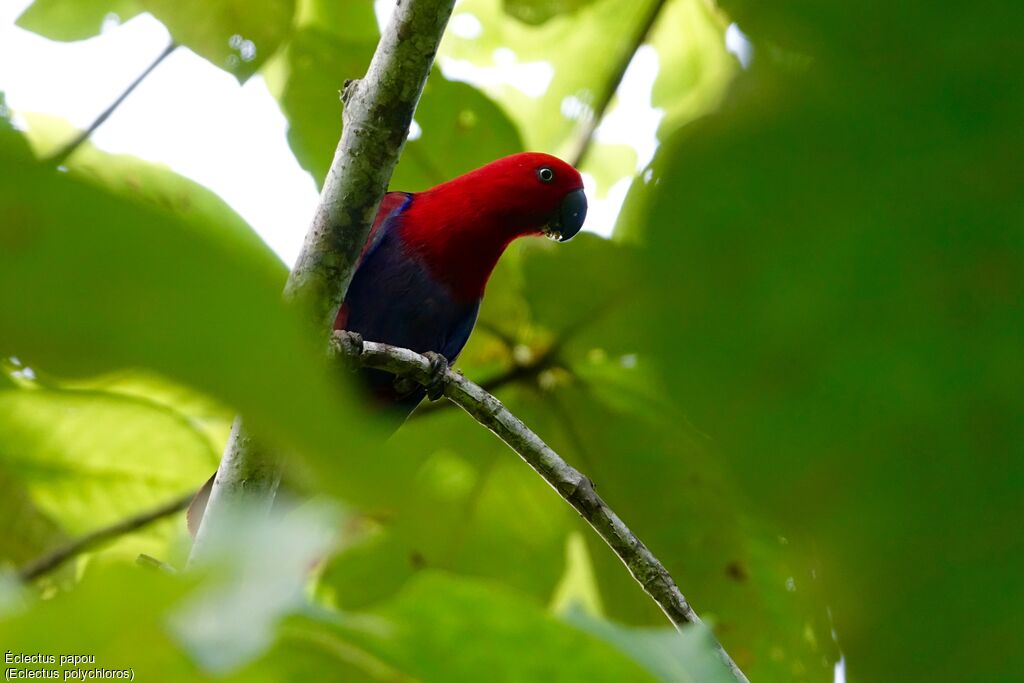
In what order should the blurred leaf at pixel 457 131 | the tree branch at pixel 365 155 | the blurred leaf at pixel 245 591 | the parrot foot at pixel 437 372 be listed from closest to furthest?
the blurred leaf at pixel 245 591 < the tree branch at pixel 365 155 < the parrot foot at pixel 437 372 < the blurred leaf at pixel 457 131

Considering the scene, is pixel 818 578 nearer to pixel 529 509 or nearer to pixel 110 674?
pixel 110 674

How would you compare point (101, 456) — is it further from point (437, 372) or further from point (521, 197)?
point (521, 197)

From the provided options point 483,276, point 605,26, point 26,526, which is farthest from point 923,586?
point 483,276

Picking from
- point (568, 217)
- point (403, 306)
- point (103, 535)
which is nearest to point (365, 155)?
point (103, 535)

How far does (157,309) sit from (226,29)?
2760 millimetres

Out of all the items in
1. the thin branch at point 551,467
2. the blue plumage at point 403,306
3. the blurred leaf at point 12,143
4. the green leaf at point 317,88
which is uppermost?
the blurred leaf at point 12,143

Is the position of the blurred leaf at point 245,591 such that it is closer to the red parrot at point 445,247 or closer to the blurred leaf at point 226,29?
the blurred leaf at point 226,29

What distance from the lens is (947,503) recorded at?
1.06 ft

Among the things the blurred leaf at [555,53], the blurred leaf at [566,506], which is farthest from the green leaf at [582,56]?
the blurred leaf at [566,506]

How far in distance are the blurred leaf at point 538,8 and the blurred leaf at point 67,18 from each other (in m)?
1.08

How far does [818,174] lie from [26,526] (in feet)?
5.16

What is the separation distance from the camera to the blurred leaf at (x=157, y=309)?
0.88ft

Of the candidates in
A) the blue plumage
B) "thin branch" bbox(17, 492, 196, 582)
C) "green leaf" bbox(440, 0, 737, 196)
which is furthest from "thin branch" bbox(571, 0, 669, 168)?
"thin branch" bbox(17, 492, 196, 582)

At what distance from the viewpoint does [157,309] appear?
0.27 meters
